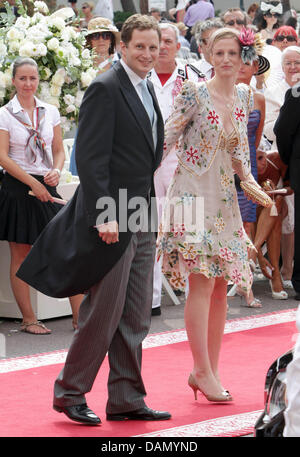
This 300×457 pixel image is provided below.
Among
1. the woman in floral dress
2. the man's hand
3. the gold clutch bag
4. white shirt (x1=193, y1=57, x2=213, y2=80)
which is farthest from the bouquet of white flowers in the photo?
the man's hand

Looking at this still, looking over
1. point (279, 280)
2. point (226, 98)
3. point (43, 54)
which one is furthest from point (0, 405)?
point (279, 280)

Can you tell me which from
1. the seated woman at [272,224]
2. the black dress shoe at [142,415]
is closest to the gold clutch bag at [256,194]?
the black dress shoe at [142,415]

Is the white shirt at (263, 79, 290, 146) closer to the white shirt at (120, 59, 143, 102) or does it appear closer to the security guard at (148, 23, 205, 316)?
the security guard at (148, 23, 205, 316)

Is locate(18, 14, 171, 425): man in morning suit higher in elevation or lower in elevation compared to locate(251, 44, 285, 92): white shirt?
lower

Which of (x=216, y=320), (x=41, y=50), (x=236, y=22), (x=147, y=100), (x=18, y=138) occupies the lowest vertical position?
(x=216, y=320)

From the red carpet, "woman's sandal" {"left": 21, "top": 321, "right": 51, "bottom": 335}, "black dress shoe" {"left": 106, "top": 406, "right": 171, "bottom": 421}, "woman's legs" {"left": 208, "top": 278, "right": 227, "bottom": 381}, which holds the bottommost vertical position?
"woman's sandal" {"left": 21, "top": 321, "right": 51, "bottom": 335}

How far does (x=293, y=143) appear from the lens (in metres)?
8.31

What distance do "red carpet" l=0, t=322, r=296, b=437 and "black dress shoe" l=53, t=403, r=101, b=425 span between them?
3 centimetres

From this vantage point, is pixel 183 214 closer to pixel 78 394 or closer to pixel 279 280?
pixel 78 394

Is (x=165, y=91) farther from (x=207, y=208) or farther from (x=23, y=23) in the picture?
(x=207, y=208)

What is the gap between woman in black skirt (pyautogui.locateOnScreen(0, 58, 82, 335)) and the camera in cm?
696

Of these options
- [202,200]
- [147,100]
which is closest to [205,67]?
[202,200]

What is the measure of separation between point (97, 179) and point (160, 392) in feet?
4.96
